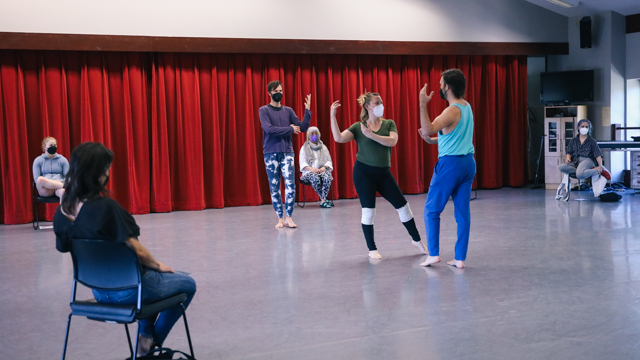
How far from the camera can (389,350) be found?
9.08 feet

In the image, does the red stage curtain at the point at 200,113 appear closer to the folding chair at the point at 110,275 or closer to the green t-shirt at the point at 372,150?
the green t-shirt at the point at 372,150

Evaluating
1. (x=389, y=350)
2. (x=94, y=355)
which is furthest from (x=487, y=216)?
(x=94, y=355)

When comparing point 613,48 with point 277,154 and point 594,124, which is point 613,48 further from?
point 277,154

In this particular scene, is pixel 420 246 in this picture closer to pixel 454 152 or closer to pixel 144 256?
pixel 454 152

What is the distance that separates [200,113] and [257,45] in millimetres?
1243

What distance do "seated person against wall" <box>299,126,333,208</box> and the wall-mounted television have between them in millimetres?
4221

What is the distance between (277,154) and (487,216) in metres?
2.56

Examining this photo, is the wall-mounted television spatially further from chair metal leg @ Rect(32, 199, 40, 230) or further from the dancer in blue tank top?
chair metal leg @ Rect(32, 199, 40, 230)

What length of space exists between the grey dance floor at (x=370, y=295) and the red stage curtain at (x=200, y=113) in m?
1.83

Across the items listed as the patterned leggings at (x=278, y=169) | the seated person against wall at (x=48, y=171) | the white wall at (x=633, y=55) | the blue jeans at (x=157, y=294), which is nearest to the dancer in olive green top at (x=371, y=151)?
the patterned leggings at (x=278, y=169)

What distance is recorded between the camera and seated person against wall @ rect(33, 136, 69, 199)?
6785 millimetres

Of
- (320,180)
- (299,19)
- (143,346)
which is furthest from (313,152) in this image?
(143,346)

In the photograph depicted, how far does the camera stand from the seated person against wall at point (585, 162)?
801 cm

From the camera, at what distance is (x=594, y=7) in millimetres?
9656
